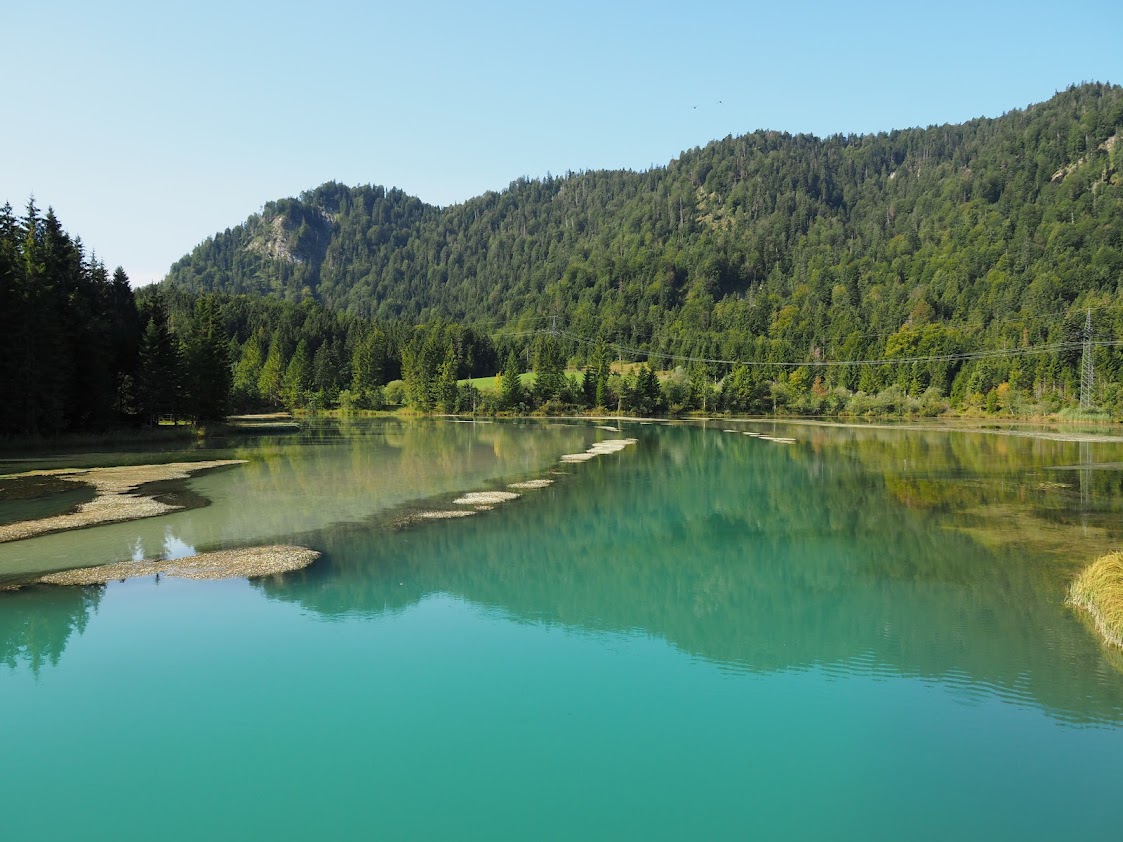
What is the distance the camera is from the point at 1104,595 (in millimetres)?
15070

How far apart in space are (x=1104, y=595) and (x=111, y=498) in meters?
33.0

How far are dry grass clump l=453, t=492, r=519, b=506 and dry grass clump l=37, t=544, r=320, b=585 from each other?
31.7ft

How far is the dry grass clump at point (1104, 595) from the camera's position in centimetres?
1390

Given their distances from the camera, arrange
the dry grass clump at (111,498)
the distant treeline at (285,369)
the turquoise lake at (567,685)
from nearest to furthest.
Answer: the turquoise lake at (567,685), the dry grass clump at (111,498), the distant treeline at (285,369)

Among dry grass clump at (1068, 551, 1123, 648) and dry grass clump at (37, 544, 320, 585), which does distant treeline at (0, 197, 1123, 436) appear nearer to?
dry grass clump at (37, 544, 320, 585)

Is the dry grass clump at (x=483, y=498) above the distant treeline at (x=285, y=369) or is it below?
below

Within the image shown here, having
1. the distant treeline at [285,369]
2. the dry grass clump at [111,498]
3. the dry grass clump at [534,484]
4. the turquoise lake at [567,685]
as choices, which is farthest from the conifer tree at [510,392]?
the turquoise lake at [567,685]

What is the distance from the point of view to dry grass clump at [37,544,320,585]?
17.8 meters

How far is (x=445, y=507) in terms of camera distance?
28750 millimetres

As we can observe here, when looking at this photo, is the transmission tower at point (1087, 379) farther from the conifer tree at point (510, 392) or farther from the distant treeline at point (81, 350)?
the distant treeline at point (81, 350)

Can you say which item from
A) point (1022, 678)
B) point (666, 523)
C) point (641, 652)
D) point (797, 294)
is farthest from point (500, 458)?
point (797, 294)

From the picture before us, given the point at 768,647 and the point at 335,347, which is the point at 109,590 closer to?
the point at 768,647

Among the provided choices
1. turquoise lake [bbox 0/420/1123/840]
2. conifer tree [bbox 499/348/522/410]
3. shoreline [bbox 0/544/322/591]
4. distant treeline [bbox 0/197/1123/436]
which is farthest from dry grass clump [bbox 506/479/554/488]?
conifer tree [bbox 499/348/522/410]

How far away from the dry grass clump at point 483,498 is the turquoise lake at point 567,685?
335 cm
